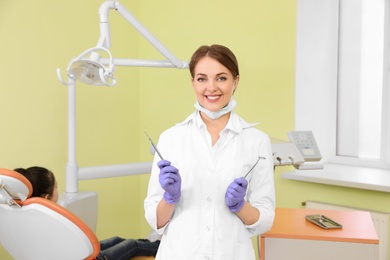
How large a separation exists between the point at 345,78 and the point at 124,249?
4.96 feet

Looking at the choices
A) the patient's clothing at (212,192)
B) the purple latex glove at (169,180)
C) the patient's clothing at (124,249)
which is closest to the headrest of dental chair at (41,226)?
the patient's clothing at (212,192)

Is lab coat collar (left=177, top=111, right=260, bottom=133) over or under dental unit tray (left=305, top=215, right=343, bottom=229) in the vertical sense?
over

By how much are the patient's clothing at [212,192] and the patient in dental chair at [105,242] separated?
0.81 meters

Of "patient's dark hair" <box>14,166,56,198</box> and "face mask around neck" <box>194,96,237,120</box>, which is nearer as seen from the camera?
"face mask around neck" <box>194,96,237,120</box>

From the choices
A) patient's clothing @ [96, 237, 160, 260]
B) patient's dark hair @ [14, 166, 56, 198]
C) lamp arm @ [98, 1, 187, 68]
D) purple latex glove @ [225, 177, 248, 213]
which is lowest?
patient's clothing @ [96, 237, 160, 260]

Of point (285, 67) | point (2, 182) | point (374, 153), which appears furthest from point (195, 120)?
point (374, 153)

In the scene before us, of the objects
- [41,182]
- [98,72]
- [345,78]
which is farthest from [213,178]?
[345,78]

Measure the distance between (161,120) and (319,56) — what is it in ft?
3.52

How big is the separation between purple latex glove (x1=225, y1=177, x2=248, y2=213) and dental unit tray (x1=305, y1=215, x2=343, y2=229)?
2.28ft

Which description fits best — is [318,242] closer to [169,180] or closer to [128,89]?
[169,180]

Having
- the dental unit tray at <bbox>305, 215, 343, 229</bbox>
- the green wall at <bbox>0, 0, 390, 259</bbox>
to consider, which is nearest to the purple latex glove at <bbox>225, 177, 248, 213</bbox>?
the dental unit tray at <bbox>305, 215, 343, 229</bbox>

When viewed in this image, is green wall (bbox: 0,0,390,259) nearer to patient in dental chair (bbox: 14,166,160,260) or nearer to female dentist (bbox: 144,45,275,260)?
patient in dental chair (bbox: 14,166,160,260)

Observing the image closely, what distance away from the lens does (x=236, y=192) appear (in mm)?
1251

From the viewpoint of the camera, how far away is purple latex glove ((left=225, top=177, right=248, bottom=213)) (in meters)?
1.25
